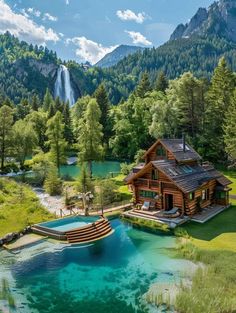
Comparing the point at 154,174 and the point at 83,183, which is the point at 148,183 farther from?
the point at 83,183

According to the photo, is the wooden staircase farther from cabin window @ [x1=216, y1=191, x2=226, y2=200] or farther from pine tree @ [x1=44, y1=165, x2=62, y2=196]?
pine tree @ [x1=44, y1=165, x2=62, y2=196]

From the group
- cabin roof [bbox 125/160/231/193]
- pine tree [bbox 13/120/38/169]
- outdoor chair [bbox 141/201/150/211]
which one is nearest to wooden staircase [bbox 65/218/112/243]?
outdoor chair [bbox 141/201/150/211]

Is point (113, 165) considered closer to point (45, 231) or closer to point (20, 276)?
point (45, 231)

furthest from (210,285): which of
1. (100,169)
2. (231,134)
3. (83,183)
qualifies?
(100,169)

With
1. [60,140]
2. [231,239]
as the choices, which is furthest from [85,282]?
[60,140]

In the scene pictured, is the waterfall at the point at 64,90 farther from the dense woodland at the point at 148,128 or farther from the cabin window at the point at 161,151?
the cabin window at the point at 161,151
